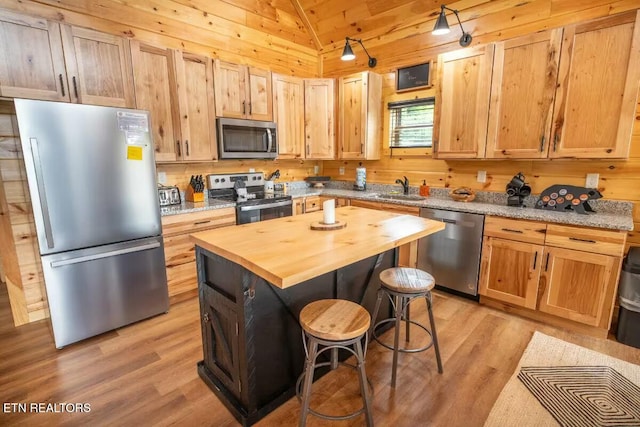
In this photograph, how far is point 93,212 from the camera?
2.21 meters

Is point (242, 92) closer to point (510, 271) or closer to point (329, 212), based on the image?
point (329, 212)

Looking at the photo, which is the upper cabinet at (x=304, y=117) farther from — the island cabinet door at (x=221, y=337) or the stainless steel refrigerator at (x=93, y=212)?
the island cabinet door at (x=221, y=337)

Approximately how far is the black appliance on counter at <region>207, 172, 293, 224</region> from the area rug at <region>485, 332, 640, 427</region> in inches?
99.5

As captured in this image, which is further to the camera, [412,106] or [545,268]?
[412,106]

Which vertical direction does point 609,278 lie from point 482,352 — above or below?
above

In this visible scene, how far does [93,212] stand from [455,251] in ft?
9.89

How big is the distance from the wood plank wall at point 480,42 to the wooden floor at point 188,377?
130 centimetres

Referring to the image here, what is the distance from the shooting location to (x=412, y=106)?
365 centimetres

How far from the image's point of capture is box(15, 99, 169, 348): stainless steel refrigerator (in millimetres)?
1999

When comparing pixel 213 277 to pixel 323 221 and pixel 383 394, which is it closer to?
pixel 323 221

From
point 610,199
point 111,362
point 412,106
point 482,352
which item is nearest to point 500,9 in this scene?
point 412,106

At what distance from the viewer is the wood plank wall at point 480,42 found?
2.47m

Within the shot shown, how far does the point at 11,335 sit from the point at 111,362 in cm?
103

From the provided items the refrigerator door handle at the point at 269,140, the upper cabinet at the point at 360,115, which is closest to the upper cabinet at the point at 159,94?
the refrigerator door handle at the point at 269,140
